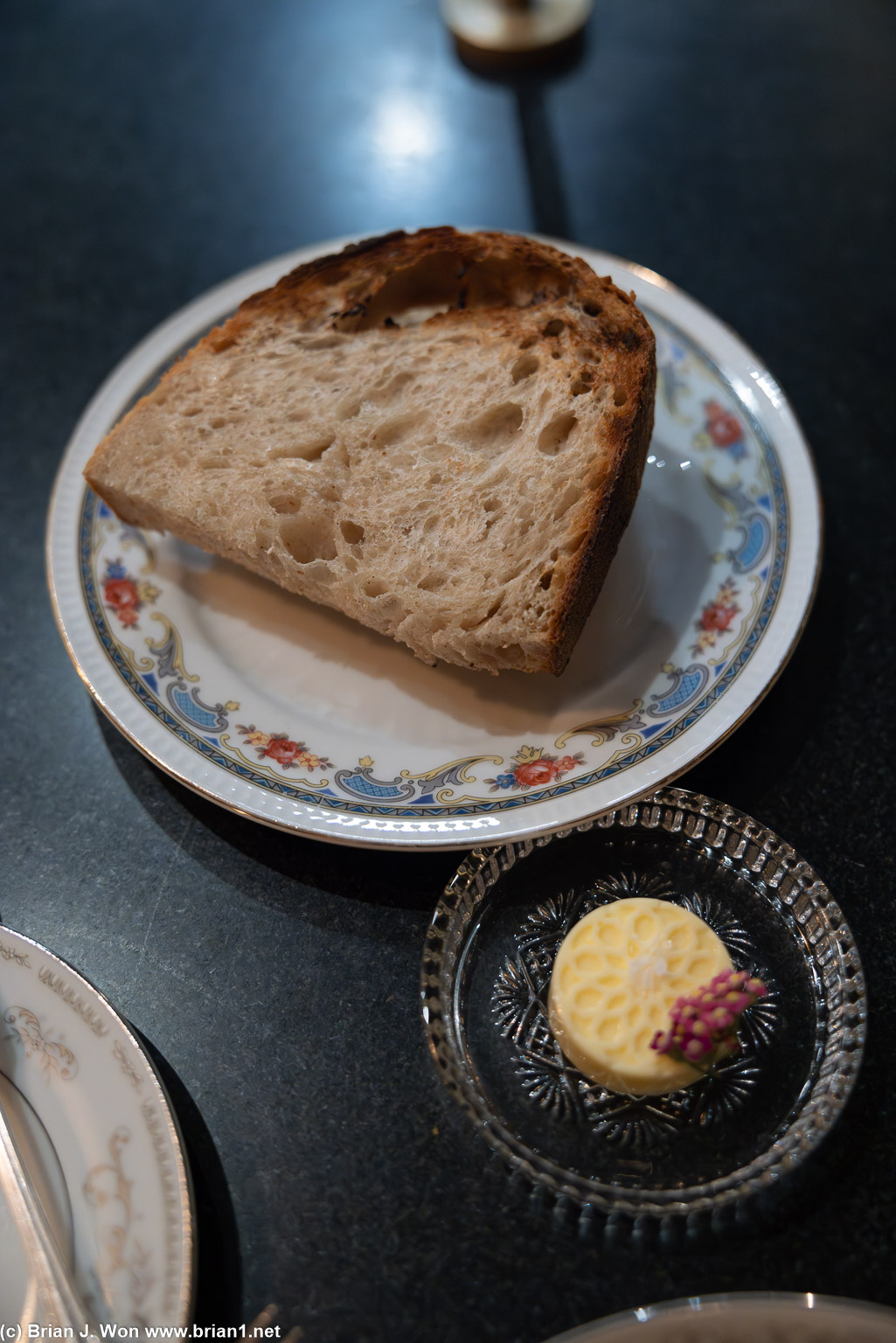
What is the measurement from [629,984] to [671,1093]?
0.13m

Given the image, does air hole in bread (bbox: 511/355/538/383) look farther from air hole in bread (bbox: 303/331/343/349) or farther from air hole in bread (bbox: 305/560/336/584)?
air hole in bread (bbox: 305/560/336/584)

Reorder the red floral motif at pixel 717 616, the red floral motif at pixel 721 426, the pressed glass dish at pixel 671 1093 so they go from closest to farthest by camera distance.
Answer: the pressed glass dish at pixel 671 1093, the red floral motif at pixel 717 616, the red floral motif at pixel 721 426

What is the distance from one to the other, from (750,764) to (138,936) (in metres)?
0.95

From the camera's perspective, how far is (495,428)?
1.57 m

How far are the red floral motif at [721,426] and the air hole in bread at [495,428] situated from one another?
422mm

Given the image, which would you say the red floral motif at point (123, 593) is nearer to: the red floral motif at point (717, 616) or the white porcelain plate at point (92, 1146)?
the white porcelain plate at point (92, 1146)

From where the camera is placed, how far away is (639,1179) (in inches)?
43.0

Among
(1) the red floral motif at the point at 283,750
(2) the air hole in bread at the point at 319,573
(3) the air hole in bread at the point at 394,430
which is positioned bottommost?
(1) the red floral motif at the point at 283,750

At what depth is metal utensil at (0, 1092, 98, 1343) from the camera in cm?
102

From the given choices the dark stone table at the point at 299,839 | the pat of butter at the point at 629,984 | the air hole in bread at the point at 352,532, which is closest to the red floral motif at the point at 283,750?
the dark stone table at the point at 299,839

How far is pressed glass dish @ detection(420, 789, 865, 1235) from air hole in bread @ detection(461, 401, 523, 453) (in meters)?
0.63

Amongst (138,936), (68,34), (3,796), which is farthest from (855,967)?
(68,34)

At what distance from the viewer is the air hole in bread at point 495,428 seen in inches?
60.7

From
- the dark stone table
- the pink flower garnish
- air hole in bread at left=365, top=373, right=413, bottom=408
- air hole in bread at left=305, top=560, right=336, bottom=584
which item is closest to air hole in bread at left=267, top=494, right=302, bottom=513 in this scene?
air hole in bread at left=305, top=560, right=336, bottom=584
